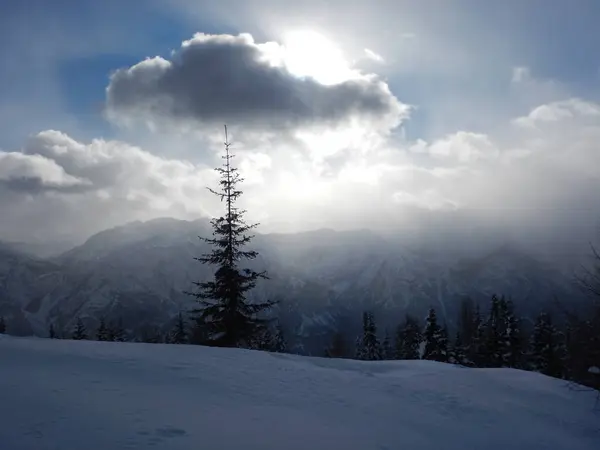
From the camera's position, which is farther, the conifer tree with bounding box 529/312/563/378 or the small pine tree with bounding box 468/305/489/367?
the small pine tree with bounding box 468/305/489/367

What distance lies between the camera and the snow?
25.5 feet

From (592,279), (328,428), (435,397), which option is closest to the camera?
(328,428)

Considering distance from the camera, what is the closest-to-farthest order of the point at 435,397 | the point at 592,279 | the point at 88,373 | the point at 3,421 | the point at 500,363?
the point at 3,421, the point at 88,373, the point at 435,397, the point at 592,279, the point at 500,363

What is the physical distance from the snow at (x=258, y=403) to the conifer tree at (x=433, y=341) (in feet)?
66.9

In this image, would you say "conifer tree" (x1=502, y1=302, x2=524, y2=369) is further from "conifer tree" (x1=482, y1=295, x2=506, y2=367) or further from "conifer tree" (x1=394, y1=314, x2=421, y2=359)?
"conifer tree" (x1=394, y1=314, x2=421, y2=359)

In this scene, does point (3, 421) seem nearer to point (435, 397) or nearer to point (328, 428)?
point (328, 428)

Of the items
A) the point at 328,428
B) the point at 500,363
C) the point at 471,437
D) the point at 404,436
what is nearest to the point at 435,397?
the point at 471,437

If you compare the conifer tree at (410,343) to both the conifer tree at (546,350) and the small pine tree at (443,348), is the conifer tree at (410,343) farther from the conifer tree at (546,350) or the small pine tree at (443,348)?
the conifer tree at (546,350)

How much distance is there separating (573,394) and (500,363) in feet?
76.0

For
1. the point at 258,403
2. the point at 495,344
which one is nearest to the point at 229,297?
the point at 258,403

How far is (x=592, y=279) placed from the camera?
1526 cm

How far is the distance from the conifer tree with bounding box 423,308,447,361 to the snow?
2039 cm

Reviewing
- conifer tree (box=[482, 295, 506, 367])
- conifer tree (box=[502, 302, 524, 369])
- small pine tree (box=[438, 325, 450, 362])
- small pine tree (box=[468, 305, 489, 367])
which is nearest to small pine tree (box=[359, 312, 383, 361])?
small pine tree (box=[468, 305, 489, 367])

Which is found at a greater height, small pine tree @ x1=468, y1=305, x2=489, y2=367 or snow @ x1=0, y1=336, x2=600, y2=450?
snow @ x1=0, y1=336, x2=600, y2=450
